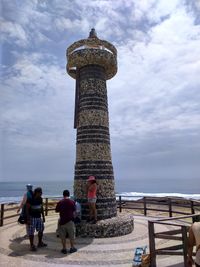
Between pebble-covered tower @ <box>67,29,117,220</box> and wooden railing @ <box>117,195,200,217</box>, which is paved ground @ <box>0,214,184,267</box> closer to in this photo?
pebble-covered tower @ <box>67,29,117,220</box>

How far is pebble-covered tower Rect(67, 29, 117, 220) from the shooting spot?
10250mm

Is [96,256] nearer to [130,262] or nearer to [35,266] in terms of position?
[130,262]

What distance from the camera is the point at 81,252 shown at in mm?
7715

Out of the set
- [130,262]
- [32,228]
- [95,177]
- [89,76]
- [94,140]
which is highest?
[89,76]

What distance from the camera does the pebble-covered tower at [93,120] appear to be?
10.2 meters

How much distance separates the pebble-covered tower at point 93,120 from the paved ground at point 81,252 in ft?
4.49

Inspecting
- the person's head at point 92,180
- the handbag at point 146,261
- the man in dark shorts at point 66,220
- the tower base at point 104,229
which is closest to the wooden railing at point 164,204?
the tower base at point 104,229

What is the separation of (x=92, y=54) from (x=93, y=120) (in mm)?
2386

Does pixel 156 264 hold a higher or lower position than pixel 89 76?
lower

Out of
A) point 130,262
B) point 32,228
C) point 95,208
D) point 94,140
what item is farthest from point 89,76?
point 130,262

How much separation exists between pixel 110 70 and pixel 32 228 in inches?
257

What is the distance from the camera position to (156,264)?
651 cm

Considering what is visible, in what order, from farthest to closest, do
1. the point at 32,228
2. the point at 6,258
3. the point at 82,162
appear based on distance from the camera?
the point at 82,162 → the point at 32,228 → the point at 6,258

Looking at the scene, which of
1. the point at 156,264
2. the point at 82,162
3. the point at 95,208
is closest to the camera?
the point at 156,264
